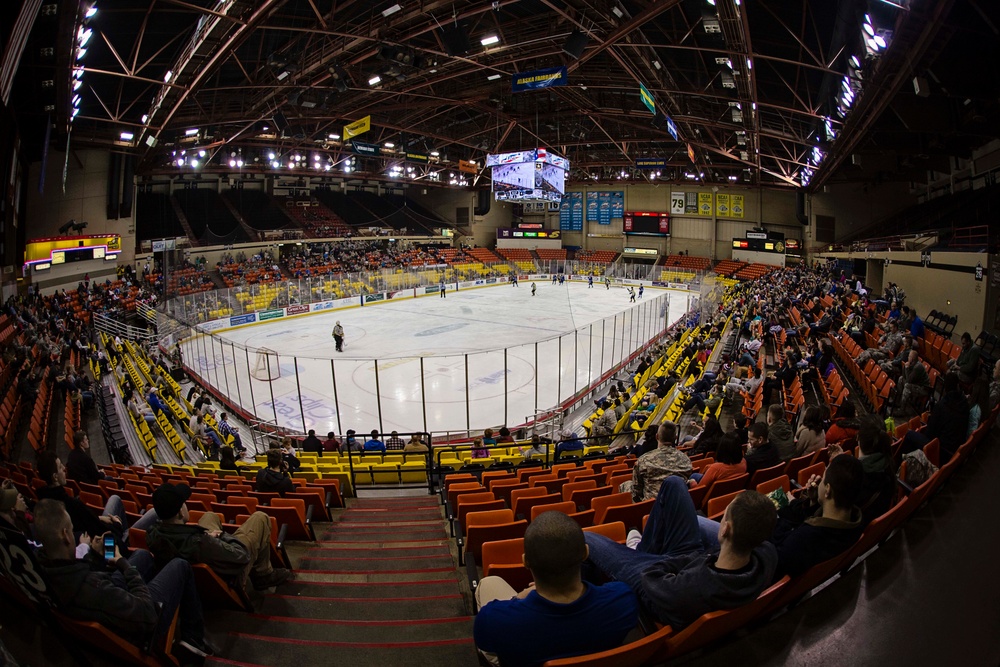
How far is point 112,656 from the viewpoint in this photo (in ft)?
9.25

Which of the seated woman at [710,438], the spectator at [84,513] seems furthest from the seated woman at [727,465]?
the spectator at [84,513]

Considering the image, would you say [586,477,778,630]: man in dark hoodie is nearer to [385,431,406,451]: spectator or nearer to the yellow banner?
[385,431,406,451]: spectator

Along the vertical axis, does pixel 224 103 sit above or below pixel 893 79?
above

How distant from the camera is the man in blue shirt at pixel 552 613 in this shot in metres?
2.00

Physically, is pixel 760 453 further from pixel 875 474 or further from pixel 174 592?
pixel 174 592

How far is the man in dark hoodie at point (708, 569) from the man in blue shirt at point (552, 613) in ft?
1.18

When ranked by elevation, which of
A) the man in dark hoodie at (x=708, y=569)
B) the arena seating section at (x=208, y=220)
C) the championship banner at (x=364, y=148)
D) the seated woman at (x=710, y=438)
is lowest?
the seated woman at (x=710, y=438)

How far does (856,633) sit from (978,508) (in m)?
2.60

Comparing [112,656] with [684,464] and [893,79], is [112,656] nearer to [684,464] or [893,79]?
[684,464]

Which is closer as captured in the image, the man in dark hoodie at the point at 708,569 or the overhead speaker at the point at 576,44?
the man in dark hoodie at the point at 708,569

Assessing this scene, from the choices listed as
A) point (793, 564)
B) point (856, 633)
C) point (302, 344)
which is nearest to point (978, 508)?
point (856, 633)

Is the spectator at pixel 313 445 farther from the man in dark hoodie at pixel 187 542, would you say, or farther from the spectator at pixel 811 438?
the spectator at pixel 811 438

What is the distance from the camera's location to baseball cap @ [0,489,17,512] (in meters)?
3.76

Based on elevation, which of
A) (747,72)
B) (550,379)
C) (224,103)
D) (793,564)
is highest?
(224,103)
